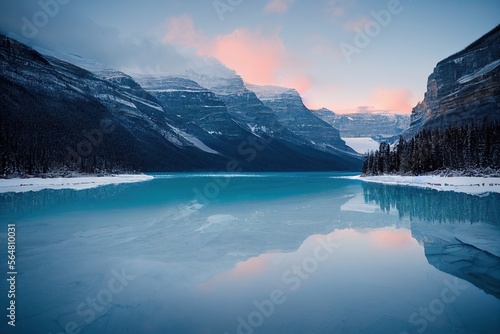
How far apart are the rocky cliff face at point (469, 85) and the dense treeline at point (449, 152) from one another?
25.8 metres

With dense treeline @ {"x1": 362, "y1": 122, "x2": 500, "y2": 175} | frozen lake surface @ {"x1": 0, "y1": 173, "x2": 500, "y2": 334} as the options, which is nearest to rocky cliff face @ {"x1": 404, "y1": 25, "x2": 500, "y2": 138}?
dense treeline @ {"x1": 362, "y1": 122, "x2": 500, "y2": 175}

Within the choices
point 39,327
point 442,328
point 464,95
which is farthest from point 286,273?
point 464,95

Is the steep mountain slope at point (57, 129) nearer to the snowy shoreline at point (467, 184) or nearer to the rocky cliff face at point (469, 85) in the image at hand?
the snowy shoreline at point (467, 184)

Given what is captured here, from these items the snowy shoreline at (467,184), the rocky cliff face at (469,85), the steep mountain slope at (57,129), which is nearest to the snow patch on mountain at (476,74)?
A: the rocky cliff face at (469,85)

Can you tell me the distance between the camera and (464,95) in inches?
5113

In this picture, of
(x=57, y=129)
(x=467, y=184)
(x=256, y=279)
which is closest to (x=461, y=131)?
(x=467, y=184)

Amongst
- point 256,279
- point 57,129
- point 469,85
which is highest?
point 469,85

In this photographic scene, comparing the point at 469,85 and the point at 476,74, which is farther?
the point at 476,74

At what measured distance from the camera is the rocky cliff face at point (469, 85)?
110 meters

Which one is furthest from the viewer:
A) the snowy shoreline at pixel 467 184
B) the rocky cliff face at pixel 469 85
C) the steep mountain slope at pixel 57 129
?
the rocky cliff face at pixel 469 85

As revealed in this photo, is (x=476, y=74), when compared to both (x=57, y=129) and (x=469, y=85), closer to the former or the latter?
(x=469, y=85)

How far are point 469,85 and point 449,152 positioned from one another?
102217 millimetres

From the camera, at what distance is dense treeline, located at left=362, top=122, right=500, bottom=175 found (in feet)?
174

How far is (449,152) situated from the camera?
59.8 m
